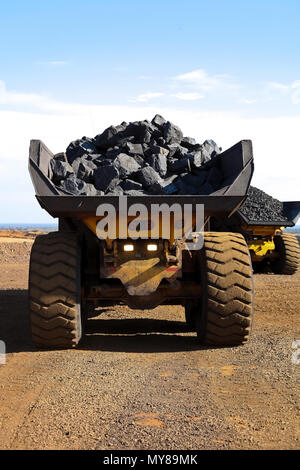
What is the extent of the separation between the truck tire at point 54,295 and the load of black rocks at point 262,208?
982 centimetres

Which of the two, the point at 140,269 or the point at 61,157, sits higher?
the point at 61,157

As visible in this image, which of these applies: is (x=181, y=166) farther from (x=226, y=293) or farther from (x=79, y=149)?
(x=226, y=293)

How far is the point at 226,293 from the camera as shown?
6.73 metres

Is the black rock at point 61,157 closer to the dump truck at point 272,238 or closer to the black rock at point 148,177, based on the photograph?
the black rock at point 148,177

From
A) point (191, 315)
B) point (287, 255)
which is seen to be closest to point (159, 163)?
point (191, 315)

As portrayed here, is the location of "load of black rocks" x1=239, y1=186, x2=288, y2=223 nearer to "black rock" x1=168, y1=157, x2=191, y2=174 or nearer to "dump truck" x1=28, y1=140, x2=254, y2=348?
"black rock" x1=168, y1=157, x2=191, y2=174

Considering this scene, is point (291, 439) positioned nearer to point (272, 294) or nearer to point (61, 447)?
point (61, 447)

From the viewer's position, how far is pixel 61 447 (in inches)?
149

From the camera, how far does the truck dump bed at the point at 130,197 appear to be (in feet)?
22.0

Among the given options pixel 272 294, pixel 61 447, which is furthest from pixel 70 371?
pixel 272 294

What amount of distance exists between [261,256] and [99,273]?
390 inches

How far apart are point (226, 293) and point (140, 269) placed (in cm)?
104

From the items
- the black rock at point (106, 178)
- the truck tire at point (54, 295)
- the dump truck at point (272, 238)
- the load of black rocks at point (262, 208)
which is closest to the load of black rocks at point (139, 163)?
the black rock at point (106, 178)

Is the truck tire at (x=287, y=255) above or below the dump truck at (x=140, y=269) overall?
below
